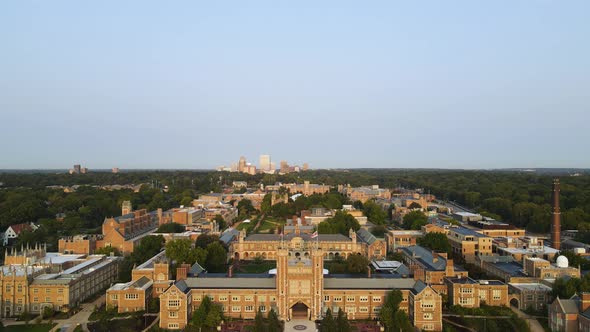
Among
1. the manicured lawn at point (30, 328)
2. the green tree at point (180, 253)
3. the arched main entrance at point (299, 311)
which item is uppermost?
the green tree at point (180, 253)

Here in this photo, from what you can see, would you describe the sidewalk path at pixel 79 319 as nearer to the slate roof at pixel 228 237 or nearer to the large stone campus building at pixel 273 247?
Answer: the slate roof at pixel 228 237

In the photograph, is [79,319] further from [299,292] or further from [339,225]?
[339,225]

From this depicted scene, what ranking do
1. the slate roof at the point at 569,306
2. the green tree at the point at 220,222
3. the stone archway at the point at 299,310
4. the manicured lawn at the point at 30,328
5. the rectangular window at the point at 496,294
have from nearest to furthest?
1. the slate roof at the point at 569,306
2. the manicured lawn at the point at 30,328
3. the stone archway at the point at 299,310
4. the rectangular window at the point at 496,294
5. the green tree at the point at 220,222

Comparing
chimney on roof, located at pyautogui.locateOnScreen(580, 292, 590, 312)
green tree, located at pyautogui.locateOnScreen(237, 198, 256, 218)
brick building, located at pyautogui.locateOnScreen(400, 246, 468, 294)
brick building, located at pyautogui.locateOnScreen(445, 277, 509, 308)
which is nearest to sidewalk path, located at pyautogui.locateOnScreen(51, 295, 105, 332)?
brick building, located at pyautogui.locateOnScreen(400, 246, 468, 294)

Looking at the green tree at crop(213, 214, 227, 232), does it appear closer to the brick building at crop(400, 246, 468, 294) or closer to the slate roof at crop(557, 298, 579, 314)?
the brick building at crop(400, 246, 468, 294)

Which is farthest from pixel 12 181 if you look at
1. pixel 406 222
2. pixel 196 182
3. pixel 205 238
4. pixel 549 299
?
pixel 549 299

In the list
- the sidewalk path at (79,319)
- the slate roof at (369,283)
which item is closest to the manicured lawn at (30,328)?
the sidewalk path at (79,319)

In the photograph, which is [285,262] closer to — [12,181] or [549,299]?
[549,299]

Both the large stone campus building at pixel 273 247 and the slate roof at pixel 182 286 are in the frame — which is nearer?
the slate roof at pixel 182 286

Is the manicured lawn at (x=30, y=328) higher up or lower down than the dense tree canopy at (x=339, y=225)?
lower down
